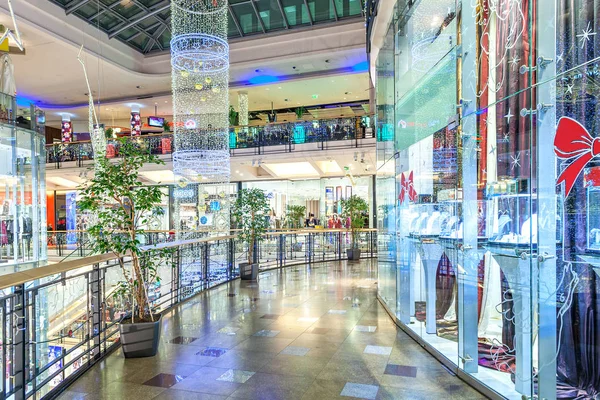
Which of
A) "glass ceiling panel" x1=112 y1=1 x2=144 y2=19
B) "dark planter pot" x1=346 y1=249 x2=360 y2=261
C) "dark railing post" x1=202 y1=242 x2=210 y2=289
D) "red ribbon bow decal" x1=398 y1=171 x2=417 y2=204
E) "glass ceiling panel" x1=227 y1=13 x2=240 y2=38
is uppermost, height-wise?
"glass ceiling panel" x1=112 y1=1 x2=144 y2=19

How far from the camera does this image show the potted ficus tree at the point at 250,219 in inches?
335

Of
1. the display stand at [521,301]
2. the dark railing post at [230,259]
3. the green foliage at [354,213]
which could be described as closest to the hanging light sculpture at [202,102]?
the dark railing post at [230,259]

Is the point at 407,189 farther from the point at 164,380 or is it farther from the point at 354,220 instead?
the point at 354,220

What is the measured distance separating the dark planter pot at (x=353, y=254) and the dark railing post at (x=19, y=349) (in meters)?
9.78

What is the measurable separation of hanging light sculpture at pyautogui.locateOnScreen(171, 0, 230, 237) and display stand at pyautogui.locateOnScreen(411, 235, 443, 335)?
14.0ft

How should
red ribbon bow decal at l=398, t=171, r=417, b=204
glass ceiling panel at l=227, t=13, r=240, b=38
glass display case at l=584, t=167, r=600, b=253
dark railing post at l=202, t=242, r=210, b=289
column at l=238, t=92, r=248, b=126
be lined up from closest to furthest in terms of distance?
glass display case at l=584, t=167, r=600, b=253, red ribbon bow decal at l=398, t=171, r=417, b=204, dark railing post at l=202, t=242, r=210, b=289, glass ceiling panel at l=227, t=13, r=240, b=38, column at l=238, t=92, r=248, b=126

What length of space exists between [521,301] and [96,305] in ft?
11.8

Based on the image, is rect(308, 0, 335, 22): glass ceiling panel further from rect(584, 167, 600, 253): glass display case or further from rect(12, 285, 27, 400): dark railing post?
rect(12, 285, 27, 400): dark railing post

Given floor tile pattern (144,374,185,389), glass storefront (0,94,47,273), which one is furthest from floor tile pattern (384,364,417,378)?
glass storefront (0,94,47,273)

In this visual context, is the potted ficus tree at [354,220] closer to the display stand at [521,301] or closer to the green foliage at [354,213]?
the green foliage at [354,213]

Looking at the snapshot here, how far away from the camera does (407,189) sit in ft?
16.2

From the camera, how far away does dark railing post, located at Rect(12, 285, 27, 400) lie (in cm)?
280

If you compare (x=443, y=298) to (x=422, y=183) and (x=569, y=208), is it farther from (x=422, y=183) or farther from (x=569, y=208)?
(x=569, y=208)

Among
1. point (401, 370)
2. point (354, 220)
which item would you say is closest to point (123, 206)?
point (401, 370)
